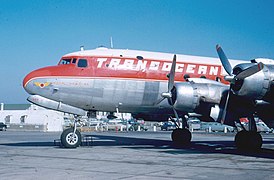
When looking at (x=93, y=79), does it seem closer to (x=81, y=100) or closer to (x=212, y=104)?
(x=81, y=100)

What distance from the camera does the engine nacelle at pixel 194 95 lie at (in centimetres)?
1401

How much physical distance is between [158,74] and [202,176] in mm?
8950

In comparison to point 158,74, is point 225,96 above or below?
below

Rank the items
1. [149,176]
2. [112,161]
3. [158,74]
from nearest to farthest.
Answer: [149,176] → [112,161] → [158,74]

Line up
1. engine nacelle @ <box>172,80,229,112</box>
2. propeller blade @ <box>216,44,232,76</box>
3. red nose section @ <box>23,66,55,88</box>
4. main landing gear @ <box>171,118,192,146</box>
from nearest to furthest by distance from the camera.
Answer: engine nacelle @ <box>172,80,229,112</box>
propeller blade @ <box>216,44,232,76</box>
red nose section @ <box>23,66,55,88</box>
main landing gear @ <box>171,118,192,146</box>

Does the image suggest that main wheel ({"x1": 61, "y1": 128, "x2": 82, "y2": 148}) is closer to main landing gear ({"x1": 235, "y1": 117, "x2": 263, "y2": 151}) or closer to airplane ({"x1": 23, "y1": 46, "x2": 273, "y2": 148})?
airplane ({"x1": 23, "y1": 46, "x2": 273, "y2": 148})

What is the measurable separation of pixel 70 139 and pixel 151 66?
5.23m

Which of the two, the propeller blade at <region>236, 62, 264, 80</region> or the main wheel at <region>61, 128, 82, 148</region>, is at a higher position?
the propeller blade at <region>236, 62, 264, 80</region>

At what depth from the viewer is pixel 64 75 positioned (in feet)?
53.4

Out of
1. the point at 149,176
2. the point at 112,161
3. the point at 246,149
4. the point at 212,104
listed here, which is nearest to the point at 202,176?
the point at 149,176

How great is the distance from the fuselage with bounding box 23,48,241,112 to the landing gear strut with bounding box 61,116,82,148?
49.6 inches

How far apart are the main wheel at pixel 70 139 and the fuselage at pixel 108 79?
1337 millimetres

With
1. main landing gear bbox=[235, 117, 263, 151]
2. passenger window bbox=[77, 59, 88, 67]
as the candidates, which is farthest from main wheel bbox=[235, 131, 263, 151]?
passenger window bbox=[77, 59, 88, 67]

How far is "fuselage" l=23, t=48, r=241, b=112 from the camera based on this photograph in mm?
16094
